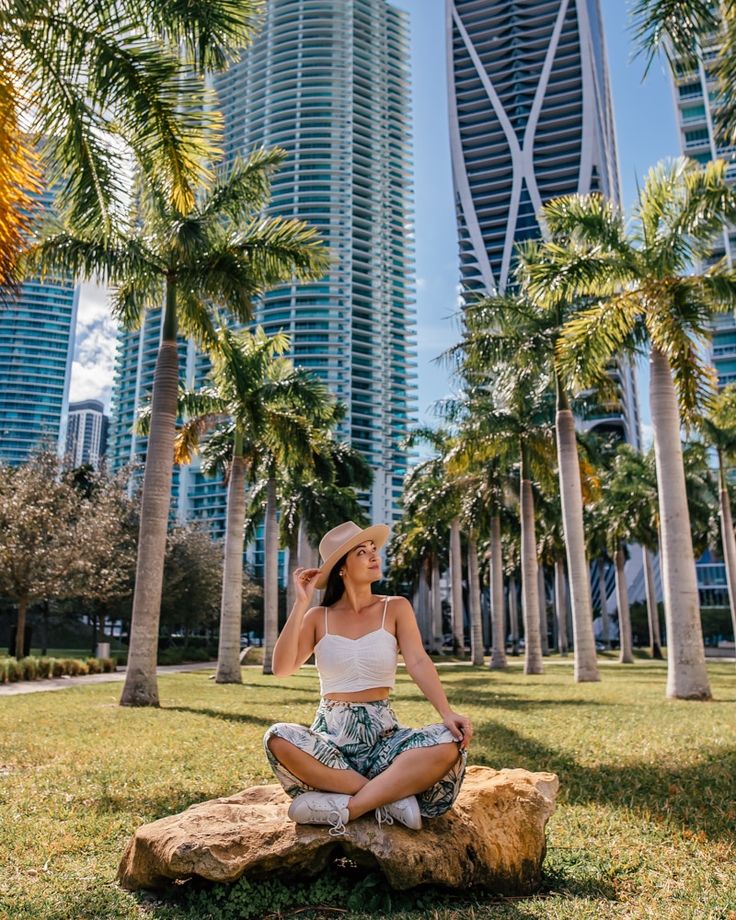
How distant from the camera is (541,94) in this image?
146 m

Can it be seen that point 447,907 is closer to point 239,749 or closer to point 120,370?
point 239,749

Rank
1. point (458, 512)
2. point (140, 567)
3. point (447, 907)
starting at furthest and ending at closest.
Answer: point (458, 512), point (140, 567), point (447, 907)

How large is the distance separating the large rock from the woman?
0.10 m

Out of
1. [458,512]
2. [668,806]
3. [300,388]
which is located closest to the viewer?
[668,806]

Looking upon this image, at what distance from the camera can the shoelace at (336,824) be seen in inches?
140

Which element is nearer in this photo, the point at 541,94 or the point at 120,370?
the point at 541,94

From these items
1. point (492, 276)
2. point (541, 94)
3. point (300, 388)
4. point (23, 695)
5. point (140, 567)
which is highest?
point (541, 94)

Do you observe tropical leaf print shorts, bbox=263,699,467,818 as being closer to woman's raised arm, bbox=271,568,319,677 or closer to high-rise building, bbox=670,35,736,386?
woman's raised arm, bbox=271,568,319,677

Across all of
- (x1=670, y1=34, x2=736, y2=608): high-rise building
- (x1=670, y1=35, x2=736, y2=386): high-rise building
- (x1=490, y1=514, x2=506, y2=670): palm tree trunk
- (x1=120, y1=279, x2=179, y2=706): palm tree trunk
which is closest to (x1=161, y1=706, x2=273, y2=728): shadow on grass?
(x1=120, y1=279, x2=179, y2=706): palm tree trunk

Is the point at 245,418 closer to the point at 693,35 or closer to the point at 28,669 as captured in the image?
the point at 28,669

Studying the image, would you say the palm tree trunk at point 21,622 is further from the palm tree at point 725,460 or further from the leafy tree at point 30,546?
the palm tree at point 725,460

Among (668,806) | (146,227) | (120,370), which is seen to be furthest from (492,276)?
(668,806)

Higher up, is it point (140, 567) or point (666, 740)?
point (140, 567)

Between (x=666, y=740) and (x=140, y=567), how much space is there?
1020cm
